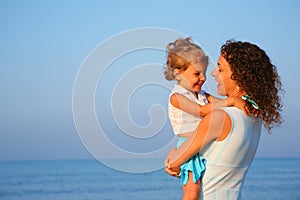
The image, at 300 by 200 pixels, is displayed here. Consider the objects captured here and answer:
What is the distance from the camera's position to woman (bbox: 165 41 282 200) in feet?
8.02

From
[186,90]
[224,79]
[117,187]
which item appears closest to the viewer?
[224,79]

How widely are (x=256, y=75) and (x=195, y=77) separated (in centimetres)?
62

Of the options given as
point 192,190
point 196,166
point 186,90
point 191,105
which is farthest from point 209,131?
point 186,90

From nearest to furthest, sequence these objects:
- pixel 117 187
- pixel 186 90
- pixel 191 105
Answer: pixel 191 105, pixel 186 90, pixel 117 187

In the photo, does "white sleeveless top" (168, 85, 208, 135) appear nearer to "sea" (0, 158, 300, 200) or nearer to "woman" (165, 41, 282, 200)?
"woman" (165, 41, 282, 200)

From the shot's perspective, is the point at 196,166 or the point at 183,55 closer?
the point at 196,166

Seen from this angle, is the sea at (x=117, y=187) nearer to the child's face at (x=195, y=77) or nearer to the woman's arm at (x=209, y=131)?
the child's face at (x=195, y=77)

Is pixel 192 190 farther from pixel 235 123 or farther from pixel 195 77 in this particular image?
pixel 195 77

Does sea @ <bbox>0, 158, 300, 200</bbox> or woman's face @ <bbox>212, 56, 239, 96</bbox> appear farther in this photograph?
sea @ <bbox>0, 158, 300, 200</bbox>

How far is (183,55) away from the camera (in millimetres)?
3129

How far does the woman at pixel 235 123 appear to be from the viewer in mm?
2445

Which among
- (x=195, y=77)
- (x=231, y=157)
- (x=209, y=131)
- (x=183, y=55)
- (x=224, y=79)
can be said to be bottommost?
(x=231, y=157)

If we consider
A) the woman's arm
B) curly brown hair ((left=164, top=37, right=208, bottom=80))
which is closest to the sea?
curly brown hair ((left=164, top=37, right=208, bottom=80))

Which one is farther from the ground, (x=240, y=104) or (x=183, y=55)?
(x=183, y=55)
